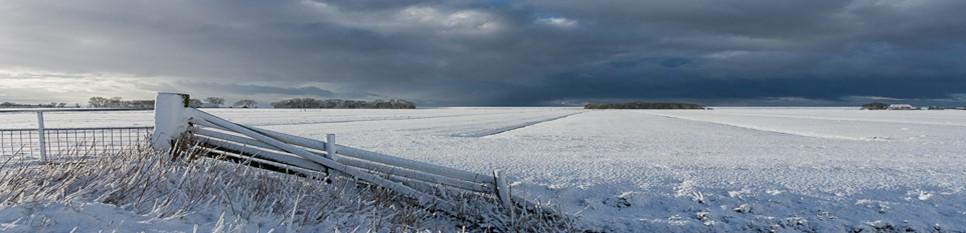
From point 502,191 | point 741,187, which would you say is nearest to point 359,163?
point 502,191

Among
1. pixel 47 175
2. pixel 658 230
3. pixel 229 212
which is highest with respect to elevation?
pixel 47 175

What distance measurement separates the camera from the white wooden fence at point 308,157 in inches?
210

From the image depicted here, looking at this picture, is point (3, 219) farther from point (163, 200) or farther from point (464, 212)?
point (464, 212)

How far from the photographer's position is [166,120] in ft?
17.4

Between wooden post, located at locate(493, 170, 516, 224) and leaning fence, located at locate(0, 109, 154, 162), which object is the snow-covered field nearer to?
wooden post, located at locate(493, 170, 516, 224)

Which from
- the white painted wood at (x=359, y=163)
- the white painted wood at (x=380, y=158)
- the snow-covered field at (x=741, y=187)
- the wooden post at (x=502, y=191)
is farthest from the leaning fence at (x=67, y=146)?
the wooden post at (x=502, y=191)

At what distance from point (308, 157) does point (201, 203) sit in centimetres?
151

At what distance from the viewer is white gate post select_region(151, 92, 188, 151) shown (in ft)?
17.2

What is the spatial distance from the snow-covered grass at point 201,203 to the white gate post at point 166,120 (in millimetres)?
145

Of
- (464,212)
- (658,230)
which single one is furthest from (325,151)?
(658,230)

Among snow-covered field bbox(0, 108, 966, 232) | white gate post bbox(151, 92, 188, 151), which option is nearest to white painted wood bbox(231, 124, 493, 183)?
white gate post bbox(151, 92, 188, 151)

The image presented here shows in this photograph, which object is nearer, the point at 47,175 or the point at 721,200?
the point at 47,175

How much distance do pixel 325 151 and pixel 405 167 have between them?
88 cm

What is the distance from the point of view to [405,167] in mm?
6000
